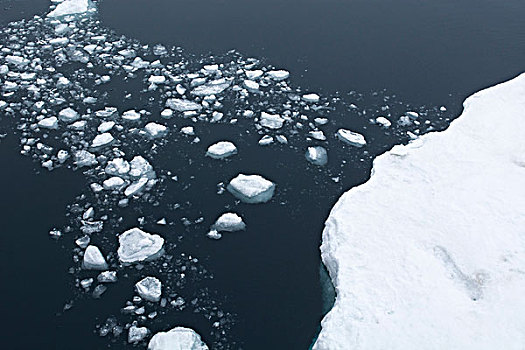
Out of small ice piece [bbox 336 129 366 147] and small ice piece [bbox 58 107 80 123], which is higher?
small ice piece [bbox 336 129 366 147]

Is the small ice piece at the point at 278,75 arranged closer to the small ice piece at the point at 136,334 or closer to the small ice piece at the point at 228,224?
the small ice piece at the point at 228,224

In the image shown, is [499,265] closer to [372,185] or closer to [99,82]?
[372,185]

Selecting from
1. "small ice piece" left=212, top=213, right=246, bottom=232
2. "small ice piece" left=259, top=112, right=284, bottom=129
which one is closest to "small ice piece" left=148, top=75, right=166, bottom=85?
"small ice piece" left=259, top=112, right=284, bottom=129

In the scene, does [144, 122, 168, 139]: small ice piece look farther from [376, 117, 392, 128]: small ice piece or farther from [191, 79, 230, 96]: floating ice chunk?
[376, 117, 392, 128]: small ice piece

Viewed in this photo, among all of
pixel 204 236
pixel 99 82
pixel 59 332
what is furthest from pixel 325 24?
pixel 59 332

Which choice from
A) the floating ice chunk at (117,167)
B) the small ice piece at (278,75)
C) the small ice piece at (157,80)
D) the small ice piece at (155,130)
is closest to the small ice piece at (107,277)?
the floating ice chunk at (117,167)
